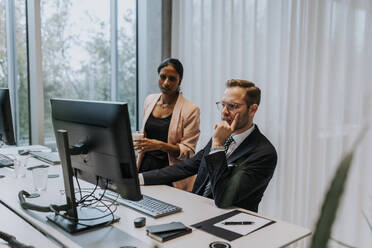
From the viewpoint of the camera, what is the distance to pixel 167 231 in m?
1.32

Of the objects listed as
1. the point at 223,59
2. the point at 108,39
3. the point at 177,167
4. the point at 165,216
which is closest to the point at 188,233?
the point at 165,216

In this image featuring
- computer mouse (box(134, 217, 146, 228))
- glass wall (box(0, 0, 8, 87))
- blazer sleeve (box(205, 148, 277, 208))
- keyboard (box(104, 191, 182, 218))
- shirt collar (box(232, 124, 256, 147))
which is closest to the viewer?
computer mouse (box(134, 217, 146, 228))

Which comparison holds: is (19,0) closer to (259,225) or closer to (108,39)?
(108,39)

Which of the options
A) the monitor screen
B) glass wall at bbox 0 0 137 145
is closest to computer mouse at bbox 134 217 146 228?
the monitor screen

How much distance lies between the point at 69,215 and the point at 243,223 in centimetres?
71

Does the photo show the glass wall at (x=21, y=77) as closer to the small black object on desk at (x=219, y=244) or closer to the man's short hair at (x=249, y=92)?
the man's short hair at (x=249, y=92)

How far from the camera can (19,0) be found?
3158 mm

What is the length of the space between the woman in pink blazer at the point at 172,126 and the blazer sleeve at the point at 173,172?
301 millimetres

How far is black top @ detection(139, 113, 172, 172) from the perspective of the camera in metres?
2.54

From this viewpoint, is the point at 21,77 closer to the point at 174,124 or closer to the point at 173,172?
the point at 174,124

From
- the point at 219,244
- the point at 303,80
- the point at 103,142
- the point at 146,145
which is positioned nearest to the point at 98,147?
the point at 103,142

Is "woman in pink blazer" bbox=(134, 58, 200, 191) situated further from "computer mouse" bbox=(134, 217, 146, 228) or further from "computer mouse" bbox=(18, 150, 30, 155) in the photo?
"computer mouse" bbox=(134, 217, 146, 228)

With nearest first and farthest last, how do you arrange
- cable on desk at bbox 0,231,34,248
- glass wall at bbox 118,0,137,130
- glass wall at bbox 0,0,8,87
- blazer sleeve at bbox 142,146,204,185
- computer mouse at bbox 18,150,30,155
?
1. cable on desk at bbox 0,231,34,248
2. blazer sleeve at bbox 142,146,204,185
3. computer mouse at bbox 18,150,30,155
4. glass wall at bbox 0,0,8,87
5. glass wall at bbox 118,0,137,130

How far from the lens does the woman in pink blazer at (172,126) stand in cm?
250
